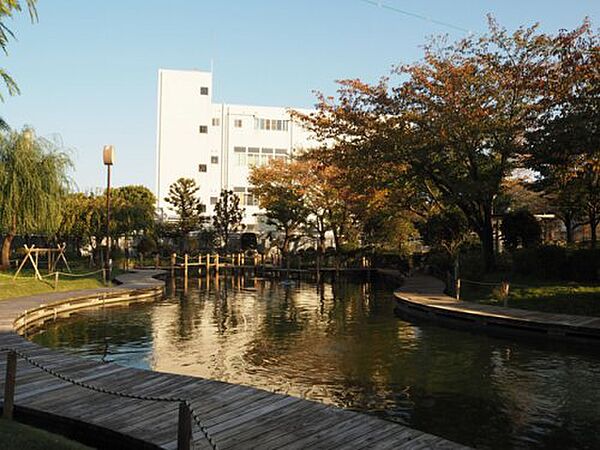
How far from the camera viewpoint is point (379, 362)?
1172 centimetres

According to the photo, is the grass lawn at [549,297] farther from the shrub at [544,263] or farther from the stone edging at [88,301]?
the stone edging at [88,301]

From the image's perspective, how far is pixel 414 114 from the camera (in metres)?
21.2

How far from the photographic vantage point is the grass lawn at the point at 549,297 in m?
16.1

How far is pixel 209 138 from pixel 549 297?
145ft

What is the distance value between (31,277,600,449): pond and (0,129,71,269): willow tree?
9.52 meters

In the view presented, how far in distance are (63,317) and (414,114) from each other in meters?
14.5

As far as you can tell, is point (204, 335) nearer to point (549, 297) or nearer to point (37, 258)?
point (549, 297)

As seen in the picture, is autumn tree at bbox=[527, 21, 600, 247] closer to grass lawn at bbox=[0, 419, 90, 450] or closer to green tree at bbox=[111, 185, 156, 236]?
grass lawn at bbox=[0, 419, 90, 450]

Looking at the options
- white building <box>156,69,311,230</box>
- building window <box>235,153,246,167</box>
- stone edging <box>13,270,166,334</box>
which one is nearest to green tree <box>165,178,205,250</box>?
white building <box>156,69,311,230</box>

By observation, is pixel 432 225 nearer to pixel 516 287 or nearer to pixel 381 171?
pixel 381 171

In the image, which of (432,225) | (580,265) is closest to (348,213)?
(432,225)

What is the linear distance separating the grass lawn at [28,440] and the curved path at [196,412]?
650mm

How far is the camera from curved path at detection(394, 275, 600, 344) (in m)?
13.6

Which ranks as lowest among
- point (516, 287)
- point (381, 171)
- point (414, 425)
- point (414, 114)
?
point (414, 425)
